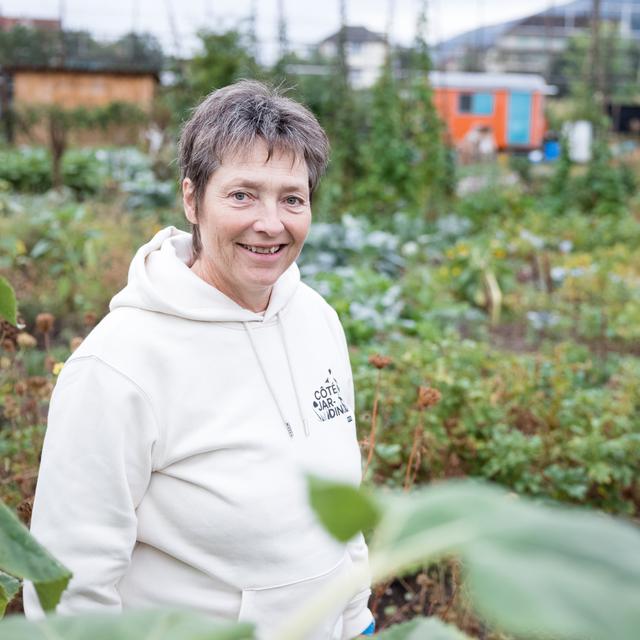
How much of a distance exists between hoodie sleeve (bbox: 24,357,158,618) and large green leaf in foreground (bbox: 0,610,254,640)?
1182mm

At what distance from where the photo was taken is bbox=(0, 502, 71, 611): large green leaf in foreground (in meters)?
0.60

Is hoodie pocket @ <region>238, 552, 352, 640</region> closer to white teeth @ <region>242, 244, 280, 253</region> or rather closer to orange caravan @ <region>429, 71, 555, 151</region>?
white teeth @ <region>242, 244, 280, 253</region>

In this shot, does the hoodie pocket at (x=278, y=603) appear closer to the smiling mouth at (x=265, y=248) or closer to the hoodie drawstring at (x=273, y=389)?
the hoodie drawstring at (x=273, y=389)

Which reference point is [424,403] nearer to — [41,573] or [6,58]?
[41,573]

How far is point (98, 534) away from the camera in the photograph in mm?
1592

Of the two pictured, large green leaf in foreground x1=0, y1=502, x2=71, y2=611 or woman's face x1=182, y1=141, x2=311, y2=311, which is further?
woman's face x1=182, y1=141, x2=311, y2=311

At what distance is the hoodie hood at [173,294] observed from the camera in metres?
1.78

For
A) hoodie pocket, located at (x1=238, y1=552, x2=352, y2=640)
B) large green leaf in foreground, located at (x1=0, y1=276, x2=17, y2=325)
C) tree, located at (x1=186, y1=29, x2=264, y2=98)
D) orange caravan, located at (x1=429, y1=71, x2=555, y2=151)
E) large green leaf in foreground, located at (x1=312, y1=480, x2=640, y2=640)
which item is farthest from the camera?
orange caravan, located at (x1=429, y1=71, x2=555, y2=151)

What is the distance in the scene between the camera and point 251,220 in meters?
1.88

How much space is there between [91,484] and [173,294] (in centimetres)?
40

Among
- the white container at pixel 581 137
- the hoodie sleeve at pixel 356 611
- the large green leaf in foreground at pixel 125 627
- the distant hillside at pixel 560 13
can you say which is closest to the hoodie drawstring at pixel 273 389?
the hoodie sleeve at pixel 356 611

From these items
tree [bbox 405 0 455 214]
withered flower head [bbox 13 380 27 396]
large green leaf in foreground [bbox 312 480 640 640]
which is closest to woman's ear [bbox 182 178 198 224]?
withered flower head [bbox 13 380 27 396]

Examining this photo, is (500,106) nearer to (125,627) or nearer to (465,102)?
(465,102)

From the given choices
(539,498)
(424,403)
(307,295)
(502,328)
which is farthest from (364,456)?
(502,328)
